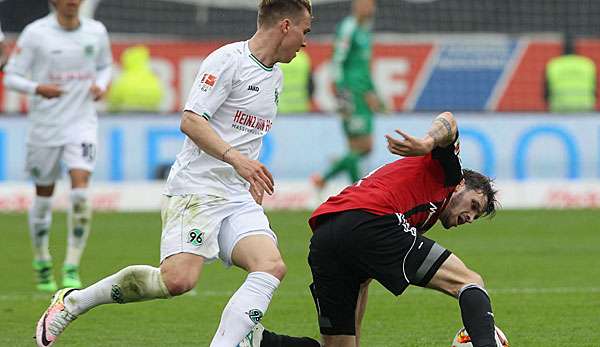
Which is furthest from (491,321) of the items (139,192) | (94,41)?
(139,192)

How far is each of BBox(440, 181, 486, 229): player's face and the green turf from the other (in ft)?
4.10

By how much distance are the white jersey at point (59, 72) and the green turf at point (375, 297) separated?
1.22 meters

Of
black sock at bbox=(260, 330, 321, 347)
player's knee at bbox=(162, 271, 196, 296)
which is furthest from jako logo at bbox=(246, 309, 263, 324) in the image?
black sock at bbox=(260, 330, 321, 347)

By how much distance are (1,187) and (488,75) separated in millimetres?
10204

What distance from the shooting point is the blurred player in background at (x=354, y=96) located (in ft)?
55.6

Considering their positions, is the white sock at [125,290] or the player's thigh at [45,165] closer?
the white sock at [125,290]

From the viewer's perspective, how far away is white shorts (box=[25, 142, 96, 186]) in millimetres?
10703

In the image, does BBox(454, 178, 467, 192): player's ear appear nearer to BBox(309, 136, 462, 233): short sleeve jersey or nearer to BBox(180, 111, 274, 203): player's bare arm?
BBox(309, 136, 462, 233): short sleeve jersey

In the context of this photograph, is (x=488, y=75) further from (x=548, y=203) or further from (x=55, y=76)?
(x=55, y=76)

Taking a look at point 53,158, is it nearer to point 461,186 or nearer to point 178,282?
point 178,282

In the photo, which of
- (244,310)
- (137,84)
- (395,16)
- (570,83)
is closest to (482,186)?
(244,310)

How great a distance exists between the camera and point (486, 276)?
11258 millimetres

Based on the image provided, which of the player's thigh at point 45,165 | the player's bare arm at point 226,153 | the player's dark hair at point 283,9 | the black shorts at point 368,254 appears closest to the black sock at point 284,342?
the black shorts at point 368,254

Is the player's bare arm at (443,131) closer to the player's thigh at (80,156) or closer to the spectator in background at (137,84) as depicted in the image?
the player's thigh at (80,156)
